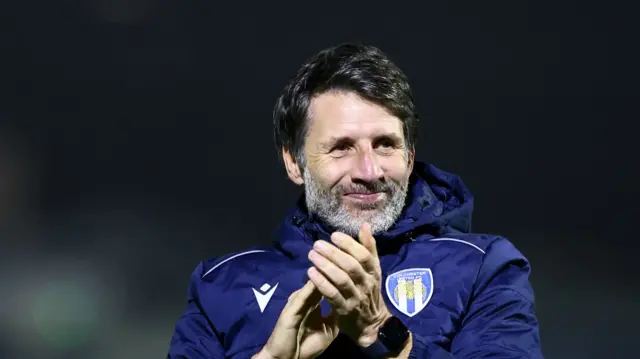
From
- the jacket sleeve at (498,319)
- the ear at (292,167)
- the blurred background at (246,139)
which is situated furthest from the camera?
the blurred background at (246,139)

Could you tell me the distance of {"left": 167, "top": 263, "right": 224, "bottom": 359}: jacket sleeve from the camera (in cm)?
155

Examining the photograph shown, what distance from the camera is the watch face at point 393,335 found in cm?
127

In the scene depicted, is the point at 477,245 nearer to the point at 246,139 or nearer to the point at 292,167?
the point at 292,167

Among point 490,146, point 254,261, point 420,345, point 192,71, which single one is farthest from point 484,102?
point 420,345

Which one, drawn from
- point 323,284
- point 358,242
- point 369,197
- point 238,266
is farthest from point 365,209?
point 323,284

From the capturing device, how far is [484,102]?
2631 mm

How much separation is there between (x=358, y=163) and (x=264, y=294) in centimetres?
28

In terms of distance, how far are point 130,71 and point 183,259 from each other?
55cm

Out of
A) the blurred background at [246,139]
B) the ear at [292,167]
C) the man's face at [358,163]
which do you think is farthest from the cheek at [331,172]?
the blurred background at [246,139]

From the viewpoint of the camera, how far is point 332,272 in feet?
3.90

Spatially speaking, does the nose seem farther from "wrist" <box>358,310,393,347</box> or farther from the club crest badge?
"wrist" <box>358,310,393,347</box>

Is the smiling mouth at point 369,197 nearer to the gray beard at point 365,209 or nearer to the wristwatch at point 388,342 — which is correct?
the gray beard at point 365,209

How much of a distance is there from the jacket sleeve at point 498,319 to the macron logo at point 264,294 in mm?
325

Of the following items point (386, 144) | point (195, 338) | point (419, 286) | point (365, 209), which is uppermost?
point (386, 144)
